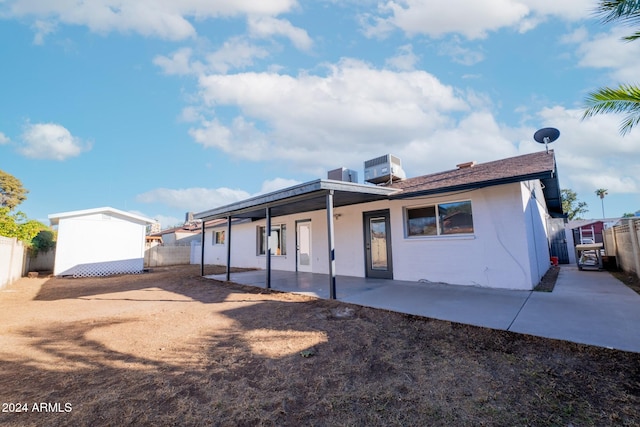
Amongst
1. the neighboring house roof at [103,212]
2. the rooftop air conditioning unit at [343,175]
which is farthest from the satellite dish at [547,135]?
the neighboring house roof at [103,212]

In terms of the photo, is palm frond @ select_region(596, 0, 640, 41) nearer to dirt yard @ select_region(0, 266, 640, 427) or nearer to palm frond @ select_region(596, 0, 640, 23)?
palm frond @ select_region(596, 0, 640, 23)

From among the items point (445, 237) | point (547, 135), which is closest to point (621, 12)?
point (445, 237)

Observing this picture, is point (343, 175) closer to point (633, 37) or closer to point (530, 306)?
point (530, 306)

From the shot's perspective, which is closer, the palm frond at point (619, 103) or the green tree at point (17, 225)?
the palm frond at point (619, 103)

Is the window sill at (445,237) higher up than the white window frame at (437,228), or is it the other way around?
the white window frame at (437,228)

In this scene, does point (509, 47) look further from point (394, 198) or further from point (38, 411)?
point (38, 411)

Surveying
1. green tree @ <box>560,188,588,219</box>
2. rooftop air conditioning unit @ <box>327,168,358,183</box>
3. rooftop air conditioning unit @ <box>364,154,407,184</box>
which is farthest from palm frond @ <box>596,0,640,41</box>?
green tree @ <box>560,188,588,219</box>

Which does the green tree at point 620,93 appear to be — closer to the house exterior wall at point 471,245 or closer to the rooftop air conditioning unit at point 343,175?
the house exterior wall at point 471,245

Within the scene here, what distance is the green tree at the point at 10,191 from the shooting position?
2261 cm

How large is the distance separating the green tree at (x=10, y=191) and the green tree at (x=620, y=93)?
34963 mm

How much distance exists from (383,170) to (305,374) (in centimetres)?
797

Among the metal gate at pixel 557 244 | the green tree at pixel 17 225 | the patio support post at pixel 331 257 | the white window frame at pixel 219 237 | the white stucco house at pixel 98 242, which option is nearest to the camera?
the patio support post at pixel 331 257

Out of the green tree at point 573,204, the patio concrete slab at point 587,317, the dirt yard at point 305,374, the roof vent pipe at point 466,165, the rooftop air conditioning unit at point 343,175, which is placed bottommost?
the dirt yard at point 305,374

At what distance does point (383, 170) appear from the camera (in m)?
9.80
